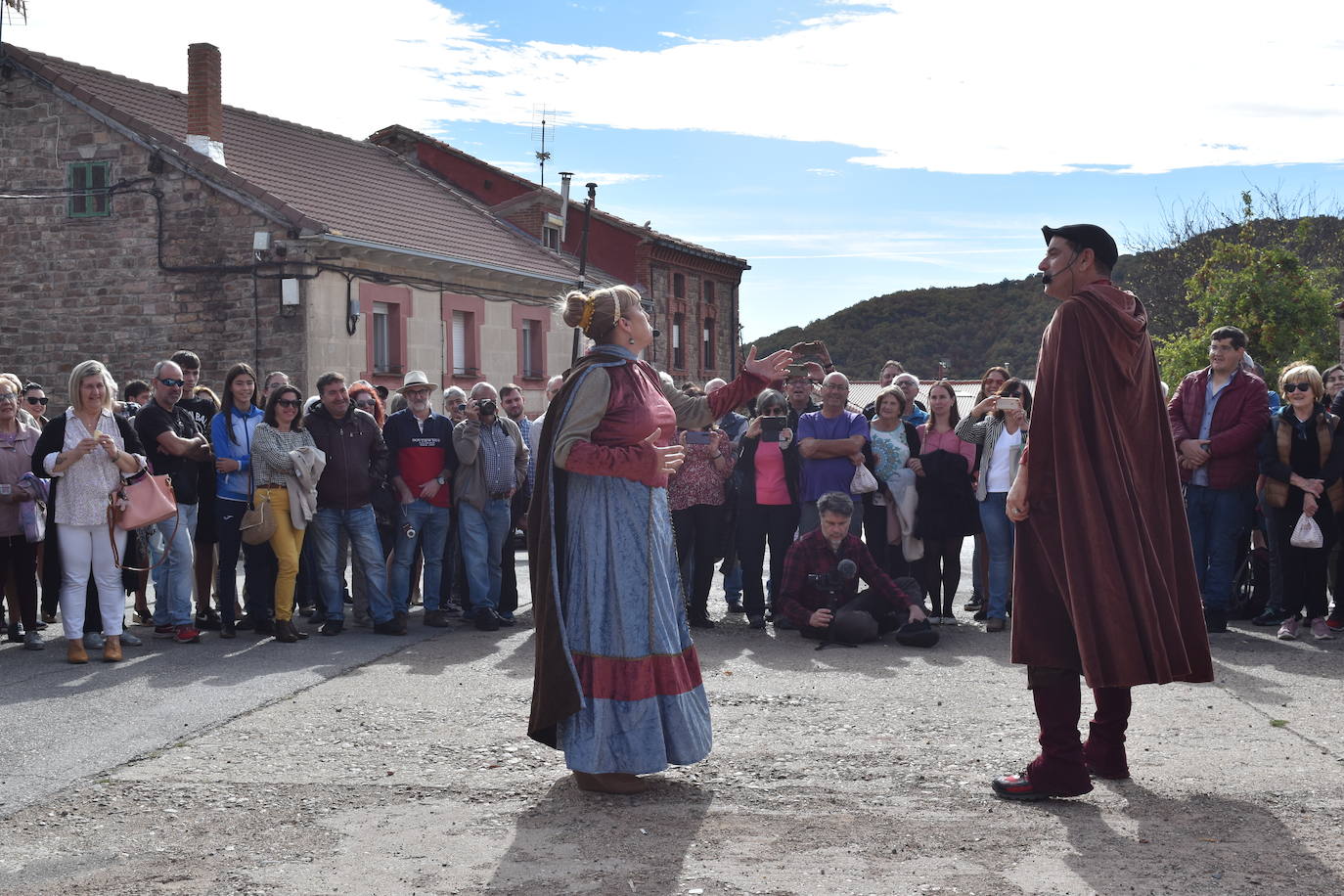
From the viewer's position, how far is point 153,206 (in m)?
24.5

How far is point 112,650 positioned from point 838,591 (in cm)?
486

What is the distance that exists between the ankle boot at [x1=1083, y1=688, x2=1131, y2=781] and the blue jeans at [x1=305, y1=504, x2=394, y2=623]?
6038mm

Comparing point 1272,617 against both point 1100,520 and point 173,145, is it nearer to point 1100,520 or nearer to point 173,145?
point 1100,520

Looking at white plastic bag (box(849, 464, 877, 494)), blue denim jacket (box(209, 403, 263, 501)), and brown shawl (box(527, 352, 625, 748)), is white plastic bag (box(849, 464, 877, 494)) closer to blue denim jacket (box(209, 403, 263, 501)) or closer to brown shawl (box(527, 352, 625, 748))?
blue denim jacket (box(209, 403, 263, 501))


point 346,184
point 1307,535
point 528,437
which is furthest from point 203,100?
point 1307,535

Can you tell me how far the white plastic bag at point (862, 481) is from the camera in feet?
34.1

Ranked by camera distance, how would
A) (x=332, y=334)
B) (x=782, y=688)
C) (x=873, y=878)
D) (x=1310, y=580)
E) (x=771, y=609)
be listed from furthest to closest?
(x=332, y=334) < (x=771, y=609) < (x=1310, y=580) < (x=782, y=688) < (x=873, y=878)

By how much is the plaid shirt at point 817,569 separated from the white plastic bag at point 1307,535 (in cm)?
287

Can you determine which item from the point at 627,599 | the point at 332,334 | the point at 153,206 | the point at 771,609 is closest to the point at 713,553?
the point at 771,609

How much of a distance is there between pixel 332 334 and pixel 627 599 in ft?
65.6

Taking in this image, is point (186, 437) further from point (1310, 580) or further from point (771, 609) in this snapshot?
point (1310, 580)

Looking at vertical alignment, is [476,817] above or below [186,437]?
below

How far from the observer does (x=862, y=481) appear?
10422 millimetres

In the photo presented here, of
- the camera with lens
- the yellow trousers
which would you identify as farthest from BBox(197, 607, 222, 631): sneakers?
the camera with lens
